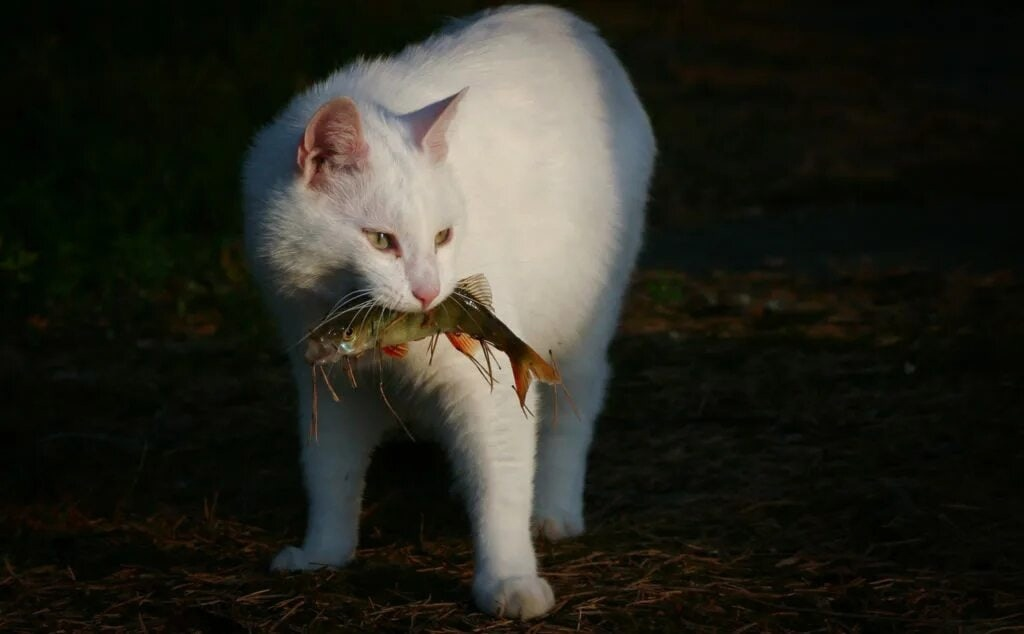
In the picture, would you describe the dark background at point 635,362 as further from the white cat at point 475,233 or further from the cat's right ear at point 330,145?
the cat's right ear at point 330,145

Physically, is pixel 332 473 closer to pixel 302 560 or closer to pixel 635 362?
pixel 302 560

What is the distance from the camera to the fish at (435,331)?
3.48m

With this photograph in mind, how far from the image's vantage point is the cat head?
11.3 ft

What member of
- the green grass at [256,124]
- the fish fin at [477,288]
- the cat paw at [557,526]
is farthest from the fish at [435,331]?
the green grass at [256,124]

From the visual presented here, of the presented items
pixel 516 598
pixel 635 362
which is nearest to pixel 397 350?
pixel 516 598

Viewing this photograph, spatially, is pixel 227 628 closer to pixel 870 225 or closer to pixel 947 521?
pixel 947 521

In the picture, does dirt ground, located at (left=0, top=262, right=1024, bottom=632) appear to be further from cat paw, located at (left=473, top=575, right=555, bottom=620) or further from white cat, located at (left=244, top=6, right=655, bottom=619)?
white cat, located at (left=244, top=6, right=655, bottom=619)

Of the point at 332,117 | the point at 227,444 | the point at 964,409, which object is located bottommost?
the point at 227,444

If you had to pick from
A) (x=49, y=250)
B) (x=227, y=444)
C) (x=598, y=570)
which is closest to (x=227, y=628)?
(x=598, y=570)

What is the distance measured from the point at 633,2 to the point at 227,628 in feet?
39.9

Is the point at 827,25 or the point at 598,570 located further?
the point at 827,25

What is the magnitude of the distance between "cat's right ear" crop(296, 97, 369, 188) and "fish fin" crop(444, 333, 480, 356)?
0.50 meters

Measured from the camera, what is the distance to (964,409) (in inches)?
200

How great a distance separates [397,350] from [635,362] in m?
2.45
